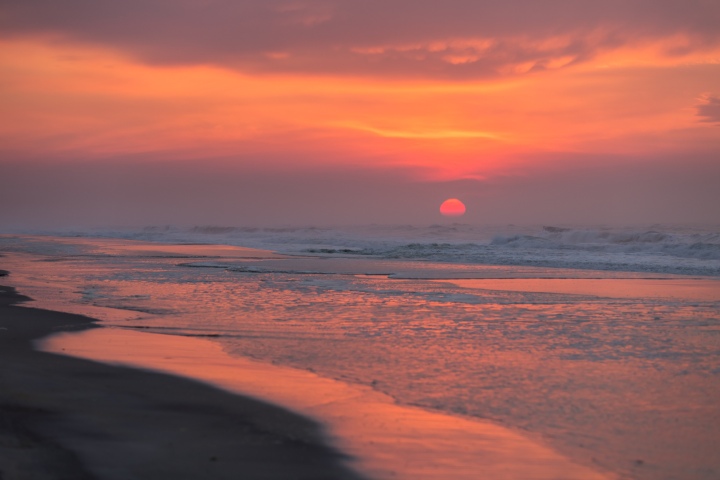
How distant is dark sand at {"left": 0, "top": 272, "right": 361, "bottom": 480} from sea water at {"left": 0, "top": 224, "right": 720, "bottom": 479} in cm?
141

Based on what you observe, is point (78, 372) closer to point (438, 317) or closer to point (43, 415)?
point (43, 415)

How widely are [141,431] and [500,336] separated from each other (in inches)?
215

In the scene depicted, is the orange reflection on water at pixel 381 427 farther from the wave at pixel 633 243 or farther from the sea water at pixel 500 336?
Answer: the wave at pixel 633 243

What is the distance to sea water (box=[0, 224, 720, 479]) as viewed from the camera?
536 centimetres

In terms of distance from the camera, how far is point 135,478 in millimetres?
4133

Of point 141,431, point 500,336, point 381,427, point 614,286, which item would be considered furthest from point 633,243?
point 141,431

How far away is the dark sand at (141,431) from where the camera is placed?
4.29 m

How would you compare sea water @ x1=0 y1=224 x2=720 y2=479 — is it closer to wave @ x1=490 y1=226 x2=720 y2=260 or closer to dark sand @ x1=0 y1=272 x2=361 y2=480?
dark sand @ x1=0 y1=272 x2=361 y2=480

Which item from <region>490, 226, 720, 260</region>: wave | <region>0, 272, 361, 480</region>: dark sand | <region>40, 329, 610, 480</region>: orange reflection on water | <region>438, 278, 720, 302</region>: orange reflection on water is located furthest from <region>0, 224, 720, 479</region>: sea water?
<region>490, 226, 720, 260</region>: wave

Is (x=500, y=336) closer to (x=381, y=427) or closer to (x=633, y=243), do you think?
(x=381, y=427)

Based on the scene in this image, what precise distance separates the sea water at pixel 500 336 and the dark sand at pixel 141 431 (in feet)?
4.64

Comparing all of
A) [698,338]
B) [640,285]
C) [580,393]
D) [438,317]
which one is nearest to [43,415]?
[580,393]

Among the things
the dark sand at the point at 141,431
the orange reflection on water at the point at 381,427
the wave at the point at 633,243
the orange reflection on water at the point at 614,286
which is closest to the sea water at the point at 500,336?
the orange reflection on water at the point at 614,286

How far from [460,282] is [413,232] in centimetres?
6184
